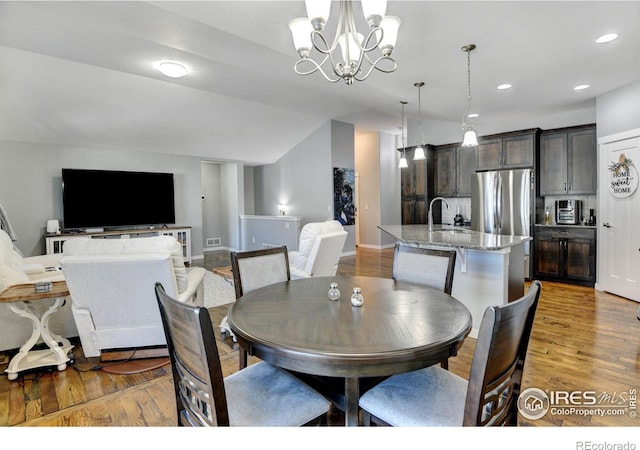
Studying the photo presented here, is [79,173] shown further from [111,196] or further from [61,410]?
[61,410]

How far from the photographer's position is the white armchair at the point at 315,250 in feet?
11.0

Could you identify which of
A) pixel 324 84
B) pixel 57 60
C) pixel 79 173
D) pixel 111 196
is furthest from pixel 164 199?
pixel 324 84

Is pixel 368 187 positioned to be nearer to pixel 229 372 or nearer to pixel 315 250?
pixel 315 250

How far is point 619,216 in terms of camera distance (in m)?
4.14

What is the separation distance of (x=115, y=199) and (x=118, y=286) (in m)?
4.87

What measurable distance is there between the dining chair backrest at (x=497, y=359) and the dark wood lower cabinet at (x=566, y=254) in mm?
4471

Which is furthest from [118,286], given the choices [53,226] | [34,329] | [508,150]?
[508,150]

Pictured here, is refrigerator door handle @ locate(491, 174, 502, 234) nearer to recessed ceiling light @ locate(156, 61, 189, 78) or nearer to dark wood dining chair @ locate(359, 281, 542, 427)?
dark wood dining chair @ locate(359, 281, 542, 427)

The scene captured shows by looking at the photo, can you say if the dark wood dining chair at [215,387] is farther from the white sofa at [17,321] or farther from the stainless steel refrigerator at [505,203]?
the stainless steel refrigerator at [505,203]

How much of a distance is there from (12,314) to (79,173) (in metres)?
4.33

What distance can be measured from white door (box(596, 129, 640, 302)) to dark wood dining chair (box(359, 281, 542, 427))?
3.96 m

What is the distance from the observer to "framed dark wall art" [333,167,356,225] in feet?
23.7

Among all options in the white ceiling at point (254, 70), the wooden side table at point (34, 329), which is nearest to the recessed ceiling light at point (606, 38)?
the white ceiling at point (254, 70)

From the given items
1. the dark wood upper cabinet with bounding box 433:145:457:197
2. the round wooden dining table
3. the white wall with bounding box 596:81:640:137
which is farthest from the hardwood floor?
the dark wood upper cabinet with bounding box 433:145:457:197
